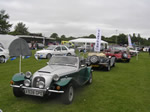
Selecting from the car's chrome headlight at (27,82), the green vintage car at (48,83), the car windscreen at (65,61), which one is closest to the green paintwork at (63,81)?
the green vintage car at (48,83)

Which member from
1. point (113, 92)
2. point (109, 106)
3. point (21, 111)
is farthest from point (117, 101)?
point (21, 111)

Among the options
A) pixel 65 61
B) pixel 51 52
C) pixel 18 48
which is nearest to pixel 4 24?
pixel 51 52

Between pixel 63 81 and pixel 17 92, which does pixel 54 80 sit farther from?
pixel 17 92

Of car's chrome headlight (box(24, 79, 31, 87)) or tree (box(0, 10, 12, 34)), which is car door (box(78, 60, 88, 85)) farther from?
tree (box(0, 10, 12, 34))

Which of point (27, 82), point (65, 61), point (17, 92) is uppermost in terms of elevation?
point (65, 61)

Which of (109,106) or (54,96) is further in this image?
(54,96)

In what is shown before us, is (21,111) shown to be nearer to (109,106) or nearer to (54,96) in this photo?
(54,96)

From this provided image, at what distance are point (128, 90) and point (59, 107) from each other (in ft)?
10.7

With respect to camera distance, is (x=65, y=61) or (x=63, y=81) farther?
(x=65, y=61)

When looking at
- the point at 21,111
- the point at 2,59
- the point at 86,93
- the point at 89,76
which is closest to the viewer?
the point at 21,111

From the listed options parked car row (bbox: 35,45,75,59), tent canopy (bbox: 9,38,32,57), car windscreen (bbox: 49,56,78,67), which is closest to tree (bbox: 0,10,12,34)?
parked car row (bbox: 35,45,75,59)

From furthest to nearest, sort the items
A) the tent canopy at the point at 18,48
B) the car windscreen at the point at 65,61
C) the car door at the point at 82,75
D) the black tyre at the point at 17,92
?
the tent canopy at the point at 18,48 < the car windscreen at the point at 65,61 < the car door at the point at 82,75 < the black tyre at the point at 17,92

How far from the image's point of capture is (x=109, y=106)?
4734 mm

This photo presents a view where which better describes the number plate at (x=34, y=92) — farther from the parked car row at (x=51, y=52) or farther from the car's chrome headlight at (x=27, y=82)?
the parked car row at (x=51, y=52)
